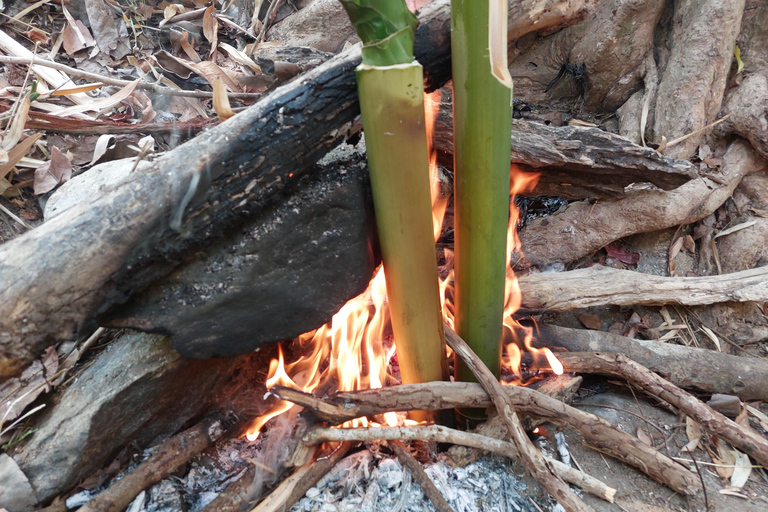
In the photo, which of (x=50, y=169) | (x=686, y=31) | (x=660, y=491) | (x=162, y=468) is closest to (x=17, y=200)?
(x=50, y=169)

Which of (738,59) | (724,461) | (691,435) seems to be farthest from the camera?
(738,59)

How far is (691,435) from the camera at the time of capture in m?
2.32

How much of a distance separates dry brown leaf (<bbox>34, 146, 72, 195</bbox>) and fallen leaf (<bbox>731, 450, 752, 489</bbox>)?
12.6 ft

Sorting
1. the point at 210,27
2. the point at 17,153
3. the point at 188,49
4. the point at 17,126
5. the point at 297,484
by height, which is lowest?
the point at 297,484

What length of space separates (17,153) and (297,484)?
7.41ft

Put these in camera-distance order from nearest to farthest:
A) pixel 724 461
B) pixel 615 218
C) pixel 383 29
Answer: pixel 383 29 → pixel 724 461 → pixel 615 218

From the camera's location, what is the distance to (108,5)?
3.51 metres

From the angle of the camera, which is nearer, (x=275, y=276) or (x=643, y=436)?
(x=275, y=276)

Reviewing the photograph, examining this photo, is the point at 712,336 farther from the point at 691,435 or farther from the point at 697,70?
the point at 697,70

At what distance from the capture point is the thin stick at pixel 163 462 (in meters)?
1.76

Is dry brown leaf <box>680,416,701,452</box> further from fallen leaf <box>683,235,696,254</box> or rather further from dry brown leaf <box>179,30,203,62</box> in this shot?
dry brown leaf <box>179,30,203,62</box>

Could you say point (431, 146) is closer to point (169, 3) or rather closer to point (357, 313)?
point (357, 313)

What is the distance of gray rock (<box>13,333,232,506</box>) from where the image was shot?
5.79 ft

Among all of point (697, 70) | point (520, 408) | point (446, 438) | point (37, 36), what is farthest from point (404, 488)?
point (37, 36)
